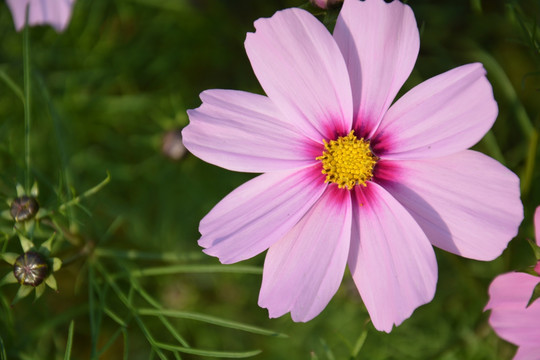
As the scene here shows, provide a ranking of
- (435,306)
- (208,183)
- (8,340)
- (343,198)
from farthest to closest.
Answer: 1. (208,183)
2. (435,306)
3. (8,340)
4. (343,198)

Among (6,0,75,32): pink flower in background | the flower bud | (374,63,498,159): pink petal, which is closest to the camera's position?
(374,63,498,159): pink petal

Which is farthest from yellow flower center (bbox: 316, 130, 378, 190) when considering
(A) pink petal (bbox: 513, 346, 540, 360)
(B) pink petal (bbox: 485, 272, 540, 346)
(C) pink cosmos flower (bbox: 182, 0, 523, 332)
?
(A) pink petal (bbox: 513, 346, 540, 360)

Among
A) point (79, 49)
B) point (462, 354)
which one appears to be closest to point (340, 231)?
point (462, 354)

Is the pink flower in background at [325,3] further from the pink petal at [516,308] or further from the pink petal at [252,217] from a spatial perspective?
the pink petal at [516,308]

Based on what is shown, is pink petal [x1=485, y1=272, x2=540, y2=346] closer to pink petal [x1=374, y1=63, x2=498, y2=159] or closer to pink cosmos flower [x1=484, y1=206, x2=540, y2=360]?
pink cosmos flower [x1=484, y1=206, x2=540, y2=360]

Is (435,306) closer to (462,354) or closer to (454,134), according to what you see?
(462,354)

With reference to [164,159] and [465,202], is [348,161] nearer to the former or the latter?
[465,202]

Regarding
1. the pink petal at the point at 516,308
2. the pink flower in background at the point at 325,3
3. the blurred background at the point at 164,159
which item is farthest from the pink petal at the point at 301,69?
the blurred background at the point at 164,159

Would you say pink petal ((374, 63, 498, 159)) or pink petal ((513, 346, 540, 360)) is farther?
pink petal ((513, 346, 540, 360))
